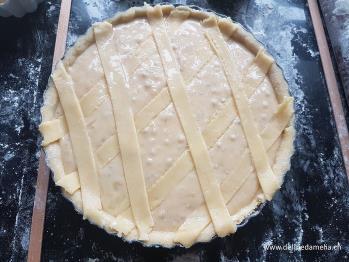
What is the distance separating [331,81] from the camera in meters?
2.36

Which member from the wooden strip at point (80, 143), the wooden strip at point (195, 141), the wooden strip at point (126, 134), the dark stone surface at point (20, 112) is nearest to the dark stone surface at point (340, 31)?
the wooden strip at point (195, 141)

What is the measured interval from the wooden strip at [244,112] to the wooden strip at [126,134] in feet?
1.70

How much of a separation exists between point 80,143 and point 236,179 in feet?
2.43

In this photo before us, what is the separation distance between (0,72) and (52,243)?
108cm

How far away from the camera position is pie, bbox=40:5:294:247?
5.58 ft

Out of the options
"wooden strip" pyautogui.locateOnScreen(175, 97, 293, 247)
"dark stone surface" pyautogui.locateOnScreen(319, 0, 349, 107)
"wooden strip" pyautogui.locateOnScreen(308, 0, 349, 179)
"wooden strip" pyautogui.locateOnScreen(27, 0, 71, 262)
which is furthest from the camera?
"dark stone surface" pyautogui.locateOnScreen(319, 0, 349, 107)

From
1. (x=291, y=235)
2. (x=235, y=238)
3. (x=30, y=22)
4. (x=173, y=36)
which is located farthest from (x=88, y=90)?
(x=291, y=235)

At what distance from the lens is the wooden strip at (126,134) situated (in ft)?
5.52

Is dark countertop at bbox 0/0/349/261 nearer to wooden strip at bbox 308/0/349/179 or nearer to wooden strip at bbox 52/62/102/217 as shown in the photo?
wooden strip at bbox 308/0/349/179

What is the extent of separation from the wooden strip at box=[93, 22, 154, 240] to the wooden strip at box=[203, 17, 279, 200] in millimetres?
519

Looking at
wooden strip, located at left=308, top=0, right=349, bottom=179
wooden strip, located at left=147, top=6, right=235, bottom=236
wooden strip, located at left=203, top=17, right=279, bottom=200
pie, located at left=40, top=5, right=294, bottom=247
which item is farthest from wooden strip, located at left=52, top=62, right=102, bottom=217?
wooden strip, located at left=308, top=0, right=349, bottom=179

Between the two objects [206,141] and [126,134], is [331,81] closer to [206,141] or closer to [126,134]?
[206,141]

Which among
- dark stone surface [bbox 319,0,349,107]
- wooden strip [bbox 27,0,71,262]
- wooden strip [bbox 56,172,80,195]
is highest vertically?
dark stone surface [bbox 319,0,349,107]

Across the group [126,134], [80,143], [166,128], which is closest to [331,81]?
[166,128]
